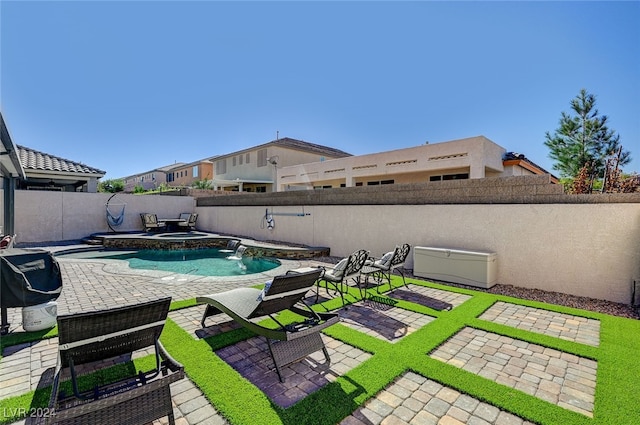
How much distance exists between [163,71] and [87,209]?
9.67 m

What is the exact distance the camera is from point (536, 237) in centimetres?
Result: 734

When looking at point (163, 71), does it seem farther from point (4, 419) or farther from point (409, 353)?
point (409, 353)

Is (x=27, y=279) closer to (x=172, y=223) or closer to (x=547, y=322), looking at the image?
(x=547, y=322)

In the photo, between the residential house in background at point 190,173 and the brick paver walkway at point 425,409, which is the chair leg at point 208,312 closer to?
the brick paver walkway at point 425,409

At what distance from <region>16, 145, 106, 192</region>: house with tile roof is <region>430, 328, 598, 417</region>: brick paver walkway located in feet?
64.0

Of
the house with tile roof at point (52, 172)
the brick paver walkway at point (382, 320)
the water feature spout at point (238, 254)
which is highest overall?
the house with tile roof at point (52, 172)

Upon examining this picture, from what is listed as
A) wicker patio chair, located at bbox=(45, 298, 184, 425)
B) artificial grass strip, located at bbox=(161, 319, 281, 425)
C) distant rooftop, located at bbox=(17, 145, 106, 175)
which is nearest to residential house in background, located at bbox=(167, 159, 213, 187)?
distant rooftop, located at bbox=(17, 145, 106, 175)

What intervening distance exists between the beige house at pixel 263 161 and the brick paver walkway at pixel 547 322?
72.1 feet

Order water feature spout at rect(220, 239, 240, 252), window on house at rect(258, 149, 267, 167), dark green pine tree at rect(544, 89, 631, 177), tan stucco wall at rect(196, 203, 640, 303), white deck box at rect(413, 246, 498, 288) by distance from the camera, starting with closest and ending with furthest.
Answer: tan stucco wall at rect(196, 203, 640, 303)
white deck box at rect(413, 246, 498, 288)
water feature spout at rect(220, 239, 240, 252)
dark green pine tree at rect(544, 89, 631, 177)
window on house at rect(258, 149, 267, 167)

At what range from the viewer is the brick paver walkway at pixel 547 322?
4766mm

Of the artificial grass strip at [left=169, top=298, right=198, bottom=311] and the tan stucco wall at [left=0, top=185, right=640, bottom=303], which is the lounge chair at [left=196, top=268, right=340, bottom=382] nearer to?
the artificial grass strip at [left=169, top=298, right=198, bottom=311]

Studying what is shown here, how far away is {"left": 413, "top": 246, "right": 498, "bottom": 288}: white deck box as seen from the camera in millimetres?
7484

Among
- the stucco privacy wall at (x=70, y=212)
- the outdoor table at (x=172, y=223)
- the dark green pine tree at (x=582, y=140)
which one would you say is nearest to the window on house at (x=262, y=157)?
the stucco privacy wall at (x=70, y=212)

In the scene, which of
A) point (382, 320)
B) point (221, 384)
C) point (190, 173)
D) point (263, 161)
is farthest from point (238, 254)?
point (190, 173)
